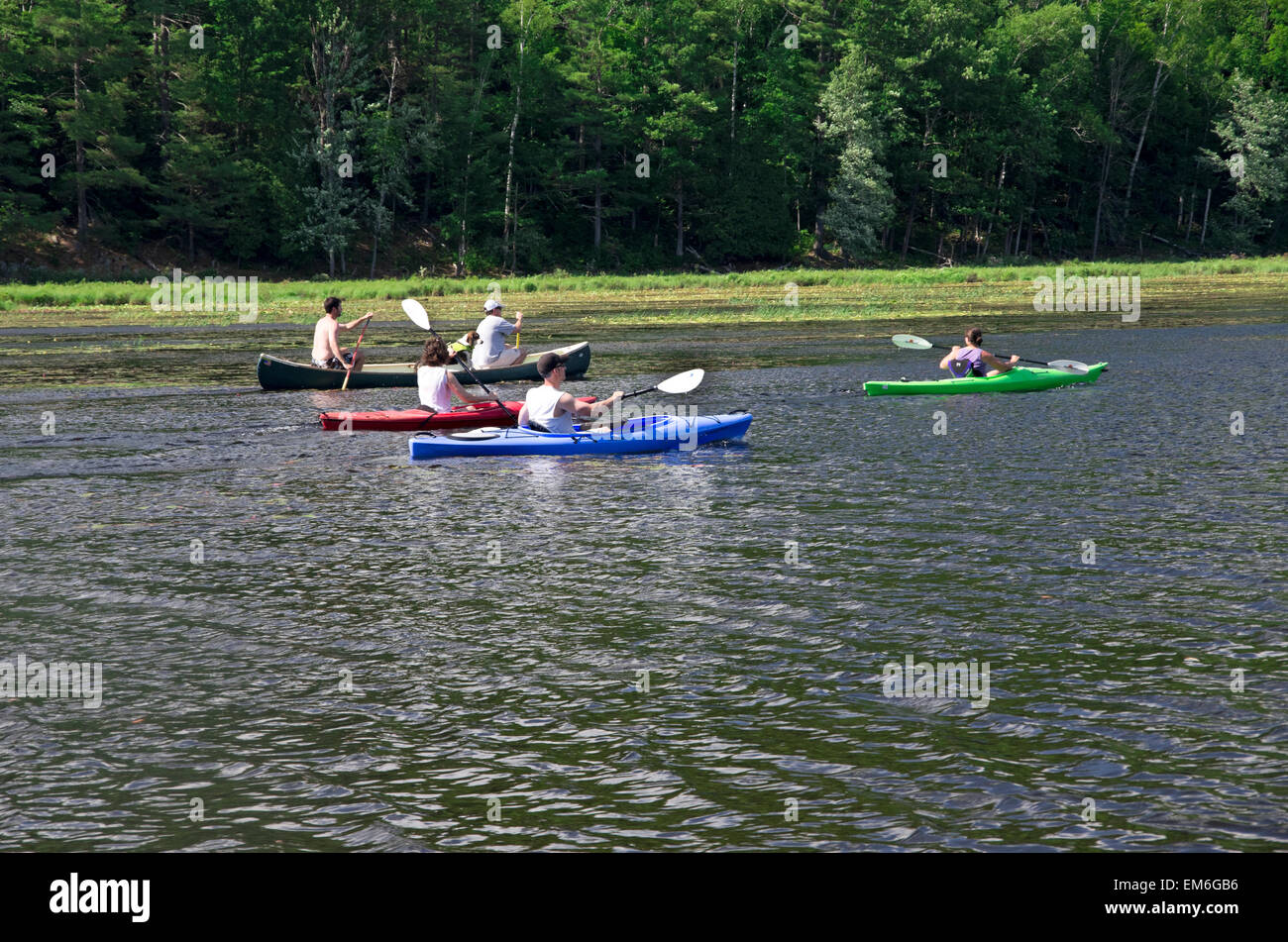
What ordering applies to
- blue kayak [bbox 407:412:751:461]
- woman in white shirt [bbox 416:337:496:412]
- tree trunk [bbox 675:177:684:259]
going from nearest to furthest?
blue kayak [bbox 407:412:751:461] < woman in white shirt [bbox 416:337:496:412] < tree trunk [bbox 675:177:684:259]

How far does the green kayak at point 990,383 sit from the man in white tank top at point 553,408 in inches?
244

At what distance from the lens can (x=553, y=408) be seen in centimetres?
1658

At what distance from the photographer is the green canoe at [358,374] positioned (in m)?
22.7

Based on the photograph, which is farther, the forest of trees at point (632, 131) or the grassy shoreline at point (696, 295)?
the forest of trees at point (632, 131)

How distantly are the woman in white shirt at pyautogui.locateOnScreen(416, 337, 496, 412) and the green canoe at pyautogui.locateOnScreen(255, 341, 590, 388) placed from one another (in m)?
3.89

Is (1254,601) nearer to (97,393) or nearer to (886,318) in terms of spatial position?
(97,393)

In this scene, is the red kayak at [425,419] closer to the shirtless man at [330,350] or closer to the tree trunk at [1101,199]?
the shirtless man at [330,350]

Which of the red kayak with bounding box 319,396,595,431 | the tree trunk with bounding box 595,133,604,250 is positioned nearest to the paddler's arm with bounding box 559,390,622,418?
the red kayak with bounding box 319,396,595,431

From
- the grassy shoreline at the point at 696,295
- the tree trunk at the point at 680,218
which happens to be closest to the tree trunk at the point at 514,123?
the grassy shoreline at the point at 696,295

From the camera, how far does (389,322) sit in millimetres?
40219

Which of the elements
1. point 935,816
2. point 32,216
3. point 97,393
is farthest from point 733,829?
point 32,216

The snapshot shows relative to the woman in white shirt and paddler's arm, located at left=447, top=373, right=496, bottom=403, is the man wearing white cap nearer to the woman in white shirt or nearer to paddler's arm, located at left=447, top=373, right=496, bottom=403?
paddler's arm, located at left=447, top=373, right=496, bottom=403

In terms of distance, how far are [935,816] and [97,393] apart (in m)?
20.2

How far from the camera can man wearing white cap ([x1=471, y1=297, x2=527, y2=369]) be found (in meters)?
22.8
